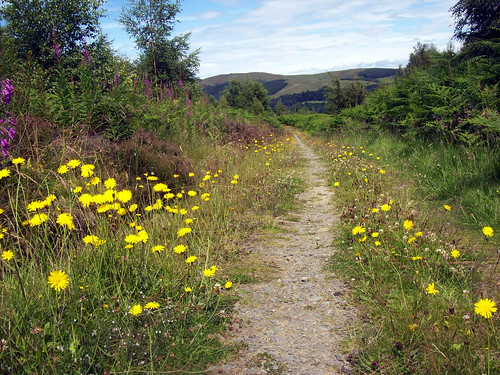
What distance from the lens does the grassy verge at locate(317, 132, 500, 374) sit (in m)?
1.77

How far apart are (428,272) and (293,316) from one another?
108cm

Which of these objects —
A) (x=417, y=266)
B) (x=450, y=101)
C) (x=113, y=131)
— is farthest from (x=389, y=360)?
(x=450, y=101)

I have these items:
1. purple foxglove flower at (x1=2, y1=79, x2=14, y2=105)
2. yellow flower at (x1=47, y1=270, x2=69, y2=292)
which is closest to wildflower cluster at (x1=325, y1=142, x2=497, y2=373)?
yellow flower at (x1=47, y1=270, x2=69, y2=292)

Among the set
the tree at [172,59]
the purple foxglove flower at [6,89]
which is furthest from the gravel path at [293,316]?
the tree at [172,59]

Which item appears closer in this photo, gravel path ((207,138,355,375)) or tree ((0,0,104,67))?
gravel path ((207,138,355,375))

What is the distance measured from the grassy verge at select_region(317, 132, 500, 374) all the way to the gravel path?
15cm

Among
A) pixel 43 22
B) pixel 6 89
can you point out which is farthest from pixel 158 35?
pixel 6 89

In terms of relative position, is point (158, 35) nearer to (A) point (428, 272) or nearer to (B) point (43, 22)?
(B) point (43, 22)

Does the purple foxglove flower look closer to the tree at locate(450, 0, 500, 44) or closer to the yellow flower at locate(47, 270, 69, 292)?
the yellow flower at locate(47, 270, 69, 292)

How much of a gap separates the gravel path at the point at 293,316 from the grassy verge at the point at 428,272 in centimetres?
15

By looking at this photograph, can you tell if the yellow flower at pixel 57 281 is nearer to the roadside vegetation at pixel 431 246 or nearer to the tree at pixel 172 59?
the roadside vegetation at pixel 431 246

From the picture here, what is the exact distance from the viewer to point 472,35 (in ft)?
49.1

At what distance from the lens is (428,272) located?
2.60 metres

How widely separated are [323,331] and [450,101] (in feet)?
21.8
